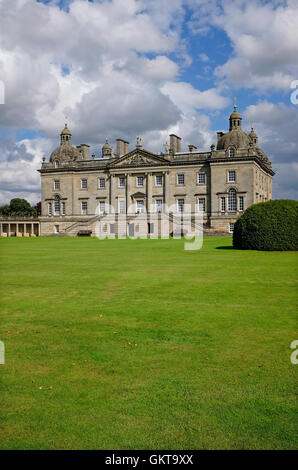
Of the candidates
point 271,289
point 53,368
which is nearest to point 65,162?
point 271,289

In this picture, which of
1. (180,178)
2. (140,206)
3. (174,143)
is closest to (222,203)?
(180,178)

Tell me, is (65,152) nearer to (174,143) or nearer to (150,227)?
(174,143)

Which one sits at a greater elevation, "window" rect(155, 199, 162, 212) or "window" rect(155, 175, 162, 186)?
"window" rect(155, 175, 162, 186)

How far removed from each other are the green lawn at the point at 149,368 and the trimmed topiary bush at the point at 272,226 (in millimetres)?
13891

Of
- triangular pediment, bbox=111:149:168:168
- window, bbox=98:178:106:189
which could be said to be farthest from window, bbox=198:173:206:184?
window, bbox=98:178:106:189

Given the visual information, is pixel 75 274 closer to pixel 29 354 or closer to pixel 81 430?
pixel 29 354

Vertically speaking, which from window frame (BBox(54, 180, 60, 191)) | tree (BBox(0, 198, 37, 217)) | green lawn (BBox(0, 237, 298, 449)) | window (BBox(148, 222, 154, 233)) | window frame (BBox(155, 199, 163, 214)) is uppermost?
window frame (BBox(54, 180, 60, 191))

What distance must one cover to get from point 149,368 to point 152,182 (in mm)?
60471

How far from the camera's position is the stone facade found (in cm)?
6059

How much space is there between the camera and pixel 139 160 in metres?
66.1

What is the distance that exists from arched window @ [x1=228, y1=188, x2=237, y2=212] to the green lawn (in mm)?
49669

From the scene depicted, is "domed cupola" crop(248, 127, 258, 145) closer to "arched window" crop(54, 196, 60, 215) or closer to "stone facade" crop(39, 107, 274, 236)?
"stone facade" crop(39, 107, 274, 236)

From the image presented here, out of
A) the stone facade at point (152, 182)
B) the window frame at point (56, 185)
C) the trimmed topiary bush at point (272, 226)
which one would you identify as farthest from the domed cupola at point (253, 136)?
the trimmed topiary bush at point (272, 226)

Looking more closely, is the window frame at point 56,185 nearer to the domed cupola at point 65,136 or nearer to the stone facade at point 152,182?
the stone facade at point 152,182
